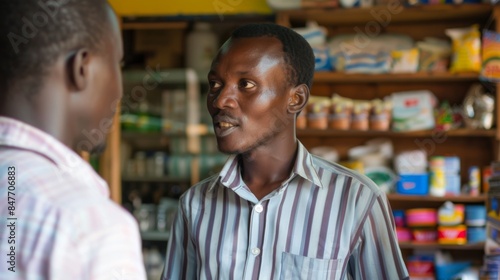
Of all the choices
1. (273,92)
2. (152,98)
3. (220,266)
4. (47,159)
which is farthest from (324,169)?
(152,98)

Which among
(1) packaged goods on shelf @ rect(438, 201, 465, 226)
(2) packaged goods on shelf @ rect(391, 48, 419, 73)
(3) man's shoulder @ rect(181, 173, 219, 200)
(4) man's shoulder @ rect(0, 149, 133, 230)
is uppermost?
(2) packaged goods on shelf @ rect(391, 48, 419, 73)

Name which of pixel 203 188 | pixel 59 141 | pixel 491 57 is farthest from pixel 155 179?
pixel 59 141

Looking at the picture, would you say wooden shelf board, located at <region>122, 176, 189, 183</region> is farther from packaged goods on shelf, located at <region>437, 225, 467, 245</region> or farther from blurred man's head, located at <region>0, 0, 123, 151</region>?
blurred man's head, located at <region>0, 0, 123, 151</region>

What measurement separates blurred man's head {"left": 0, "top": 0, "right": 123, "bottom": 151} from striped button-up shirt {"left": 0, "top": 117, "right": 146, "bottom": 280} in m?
0.05

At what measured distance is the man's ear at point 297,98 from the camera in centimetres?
133

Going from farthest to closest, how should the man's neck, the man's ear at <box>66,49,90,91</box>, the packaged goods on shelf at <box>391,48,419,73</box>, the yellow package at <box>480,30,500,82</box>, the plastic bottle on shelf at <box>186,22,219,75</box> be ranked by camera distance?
the plastic bottle on shelf at <box>186,22,219,75</box>
the packaged goods on shelf at <box>391,48,419,73</box>
the yellow package at <box>480,30,500,82</box>
the man's neck
the man's ear at <box>66,49,90,91</box>

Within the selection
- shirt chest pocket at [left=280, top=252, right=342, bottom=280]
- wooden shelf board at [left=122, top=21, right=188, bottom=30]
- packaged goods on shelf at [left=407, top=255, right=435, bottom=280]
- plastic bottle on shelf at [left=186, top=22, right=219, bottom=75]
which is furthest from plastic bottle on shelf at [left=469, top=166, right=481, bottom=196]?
shirt chest pocket at [left=280, top=252, right=342, bottom=280]

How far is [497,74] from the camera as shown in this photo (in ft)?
10.1

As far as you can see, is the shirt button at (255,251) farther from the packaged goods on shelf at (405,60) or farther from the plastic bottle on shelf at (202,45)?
the plastic bottle on shelf at (202,45)

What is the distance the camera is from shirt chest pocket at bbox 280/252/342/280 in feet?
3.92

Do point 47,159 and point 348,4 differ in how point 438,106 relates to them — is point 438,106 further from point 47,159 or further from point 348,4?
point 47,159

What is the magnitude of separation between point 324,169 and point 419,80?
213 centimetres

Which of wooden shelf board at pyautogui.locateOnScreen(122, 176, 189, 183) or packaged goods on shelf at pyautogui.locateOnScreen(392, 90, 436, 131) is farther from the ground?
packaged goods on shelf at pyautogui.locateOnScreen(392, 90, 436, 131)

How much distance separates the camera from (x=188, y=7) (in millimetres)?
3711
